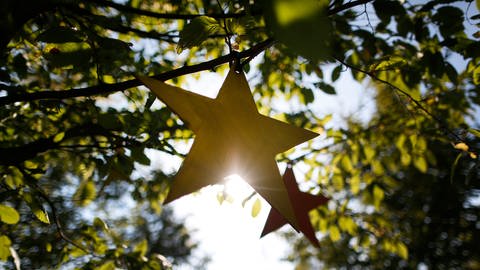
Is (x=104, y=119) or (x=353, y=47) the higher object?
(x=353, y=47)

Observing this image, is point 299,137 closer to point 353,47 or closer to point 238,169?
point 238,169

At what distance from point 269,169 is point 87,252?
1.63 m

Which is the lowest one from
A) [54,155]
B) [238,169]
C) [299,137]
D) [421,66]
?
[238,169]

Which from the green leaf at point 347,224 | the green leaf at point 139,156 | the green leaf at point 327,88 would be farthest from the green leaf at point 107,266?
the green leaf at point 347,224

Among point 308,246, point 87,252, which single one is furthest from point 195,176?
point 308,246

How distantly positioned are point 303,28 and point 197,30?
75 cm

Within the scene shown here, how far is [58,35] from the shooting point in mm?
1024

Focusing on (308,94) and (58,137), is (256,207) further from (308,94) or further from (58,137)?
(58,137)

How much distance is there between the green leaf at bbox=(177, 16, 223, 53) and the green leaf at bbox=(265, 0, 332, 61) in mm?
710

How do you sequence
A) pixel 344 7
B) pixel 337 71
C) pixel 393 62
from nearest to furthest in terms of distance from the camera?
1. pixel 344 7
2. pixel 393 62
3. pixel 337 71

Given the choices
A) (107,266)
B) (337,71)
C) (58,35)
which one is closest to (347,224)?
(337,71)

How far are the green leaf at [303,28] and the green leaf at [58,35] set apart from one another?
94 centimetres

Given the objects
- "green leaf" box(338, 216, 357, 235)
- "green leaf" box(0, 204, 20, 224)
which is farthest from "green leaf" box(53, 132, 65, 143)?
"green leaf" box(338, 216, 357, 235)

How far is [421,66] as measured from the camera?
6.04 ft
